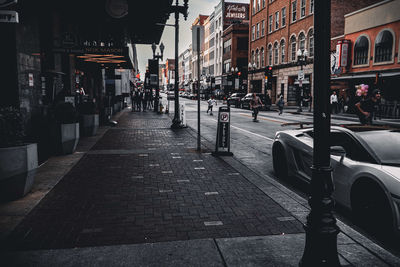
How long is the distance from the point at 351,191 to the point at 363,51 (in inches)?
1089

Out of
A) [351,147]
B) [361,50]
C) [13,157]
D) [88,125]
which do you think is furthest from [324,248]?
[361,50]

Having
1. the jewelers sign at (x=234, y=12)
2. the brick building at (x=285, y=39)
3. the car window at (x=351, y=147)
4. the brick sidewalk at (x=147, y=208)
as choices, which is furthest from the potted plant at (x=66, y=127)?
the jewelers sign at (x=234, y=12)

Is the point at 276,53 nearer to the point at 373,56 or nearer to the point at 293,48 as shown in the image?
the point at 293,48

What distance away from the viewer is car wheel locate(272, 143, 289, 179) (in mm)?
6992

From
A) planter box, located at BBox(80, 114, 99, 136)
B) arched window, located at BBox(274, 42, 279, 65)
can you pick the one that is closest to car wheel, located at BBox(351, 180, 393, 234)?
planter box, located at BBox(80, 114, 99, 136)

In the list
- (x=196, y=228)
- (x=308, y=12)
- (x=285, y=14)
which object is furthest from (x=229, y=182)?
(x=285, y=14)

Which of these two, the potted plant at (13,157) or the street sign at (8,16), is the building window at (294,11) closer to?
the street sign at (8,16)

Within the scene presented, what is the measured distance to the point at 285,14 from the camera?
4409cm

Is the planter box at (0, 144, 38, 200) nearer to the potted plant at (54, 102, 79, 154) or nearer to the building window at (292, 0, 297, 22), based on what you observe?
the potted plant at (54, 102, 79, 154)

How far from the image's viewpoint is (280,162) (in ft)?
23.5

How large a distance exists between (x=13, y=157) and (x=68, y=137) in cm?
414

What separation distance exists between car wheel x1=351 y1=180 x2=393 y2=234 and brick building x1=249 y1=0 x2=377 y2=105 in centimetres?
2783

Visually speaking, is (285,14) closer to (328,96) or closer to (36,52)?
(36,52)

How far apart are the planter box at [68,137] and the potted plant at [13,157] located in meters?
3.65
